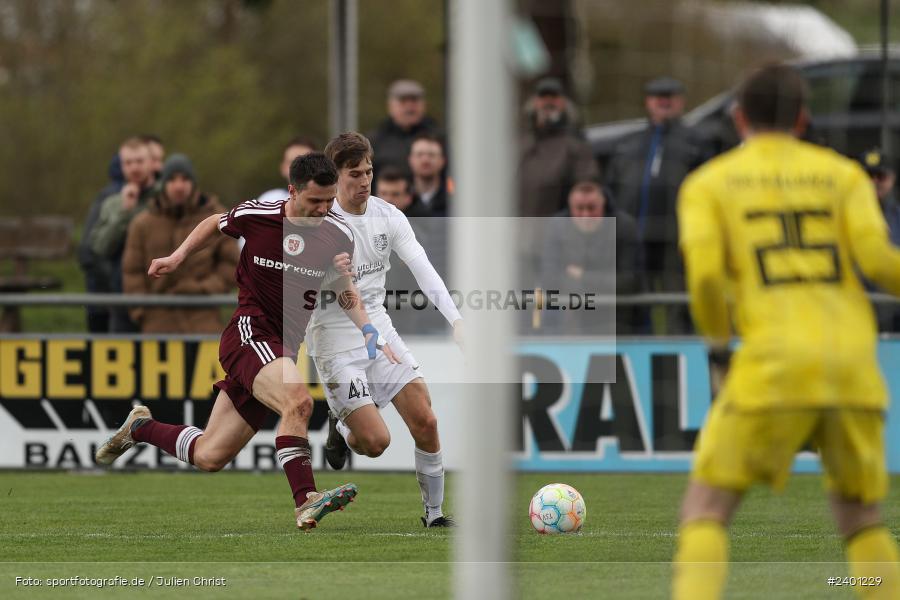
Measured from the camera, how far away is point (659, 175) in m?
12.9

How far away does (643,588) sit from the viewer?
21.6 feet

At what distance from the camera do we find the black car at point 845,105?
14352mm

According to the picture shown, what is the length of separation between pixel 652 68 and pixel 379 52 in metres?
15.7

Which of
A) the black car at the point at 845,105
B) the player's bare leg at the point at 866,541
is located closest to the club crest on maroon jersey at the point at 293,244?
the player's bare leg at the point at 866,541

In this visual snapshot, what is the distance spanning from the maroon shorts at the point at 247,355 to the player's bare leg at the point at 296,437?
0.22ft

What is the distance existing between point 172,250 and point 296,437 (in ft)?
13.5

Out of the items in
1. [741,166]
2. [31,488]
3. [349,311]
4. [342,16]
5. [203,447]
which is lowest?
[31,488]

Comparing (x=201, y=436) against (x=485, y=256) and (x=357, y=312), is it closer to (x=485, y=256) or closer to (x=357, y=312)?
(x=357, y=312)

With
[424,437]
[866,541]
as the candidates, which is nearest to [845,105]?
[424,437]

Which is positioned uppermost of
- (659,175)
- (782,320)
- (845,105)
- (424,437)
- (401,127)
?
(845,105)

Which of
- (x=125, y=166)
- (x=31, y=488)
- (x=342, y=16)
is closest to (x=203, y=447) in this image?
(x=31, y=488)

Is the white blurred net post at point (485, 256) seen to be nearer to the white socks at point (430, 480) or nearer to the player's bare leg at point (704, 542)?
the player's bare leg at point (704, 542)

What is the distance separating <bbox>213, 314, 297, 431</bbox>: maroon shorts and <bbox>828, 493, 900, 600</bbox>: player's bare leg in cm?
377

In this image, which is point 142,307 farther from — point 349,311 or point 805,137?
point 805,137
